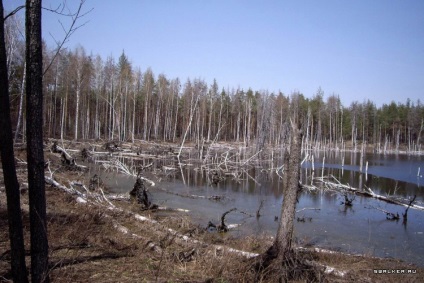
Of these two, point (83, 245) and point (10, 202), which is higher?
point (10, 202)

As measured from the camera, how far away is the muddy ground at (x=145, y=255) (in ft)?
19.4

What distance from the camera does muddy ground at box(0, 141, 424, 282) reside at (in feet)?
19.4

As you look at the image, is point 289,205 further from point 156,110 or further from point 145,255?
point 156,110

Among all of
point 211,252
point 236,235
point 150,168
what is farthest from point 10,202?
point 150,168

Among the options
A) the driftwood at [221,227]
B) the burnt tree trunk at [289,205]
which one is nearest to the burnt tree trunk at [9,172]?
the burnt tree trunk at [289,205]

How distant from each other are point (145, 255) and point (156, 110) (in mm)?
56255

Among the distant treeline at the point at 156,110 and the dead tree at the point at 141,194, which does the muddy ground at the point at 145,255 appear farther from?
the distant treeline at the point at 156,110

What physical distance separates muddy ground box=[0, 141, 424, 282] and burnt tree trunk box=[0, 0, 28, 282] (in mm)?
509

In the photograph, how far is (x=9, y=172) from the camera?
402 centimetres

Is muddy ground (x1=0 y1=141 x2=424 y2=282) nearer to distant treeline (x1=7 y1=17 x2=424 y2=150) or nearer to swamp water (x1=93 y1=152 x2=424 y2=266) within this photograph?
swamp water (x1=93 y1=152 x2=424 y2=266)

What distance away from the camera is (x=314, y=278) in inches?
244

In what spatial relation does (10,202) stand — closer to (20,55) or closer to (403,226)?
(403,226)

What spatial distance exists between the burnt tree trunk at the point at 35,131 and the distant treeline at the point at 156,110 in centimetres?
1905

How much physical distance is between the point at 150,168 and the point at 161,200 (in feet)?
36.0
